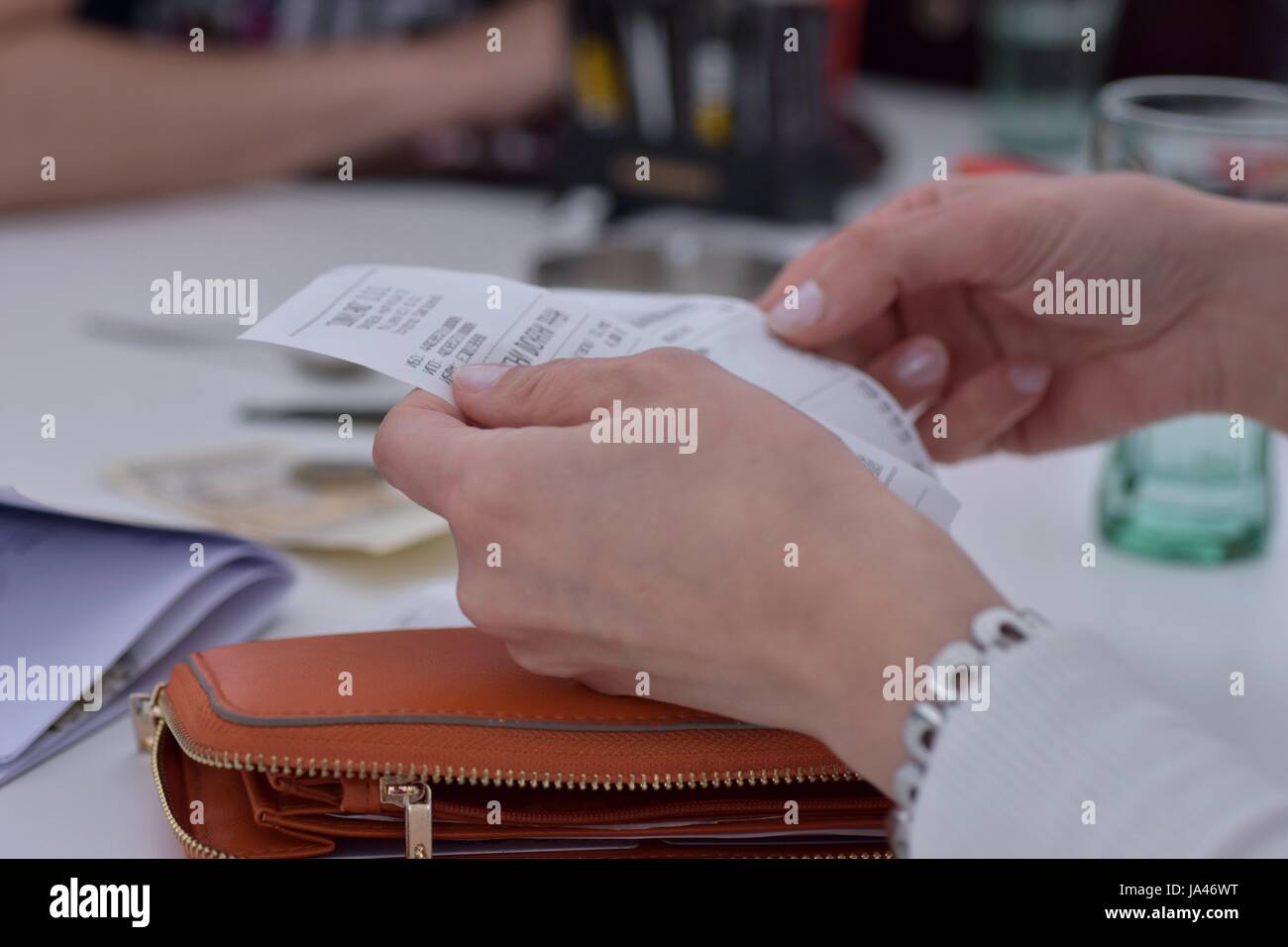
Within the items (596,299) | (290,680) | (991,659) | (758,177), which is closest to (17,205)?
(758,177)

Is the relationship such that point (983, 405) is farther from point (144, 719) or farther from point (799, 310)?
point (144, 719)

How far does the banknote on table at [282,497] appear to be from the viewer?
838mm

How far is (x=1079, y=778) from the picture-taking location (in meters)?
0.47

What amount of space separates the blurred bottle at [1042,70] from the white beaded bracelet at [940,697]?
144 cm

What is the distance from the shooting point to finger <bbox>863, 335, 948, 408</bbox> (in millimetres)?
861

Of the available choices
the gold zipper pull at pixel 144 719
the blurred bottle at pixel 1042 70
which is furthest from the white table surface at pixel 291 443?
the blurred bottle at pixel 1042 70

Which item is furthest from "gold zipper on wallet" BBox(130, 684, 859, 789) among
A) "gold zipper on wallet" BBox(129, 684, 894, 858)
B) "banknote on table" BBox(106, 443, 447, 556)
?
"banknote on table" BBox(106, 443, 447, 556)

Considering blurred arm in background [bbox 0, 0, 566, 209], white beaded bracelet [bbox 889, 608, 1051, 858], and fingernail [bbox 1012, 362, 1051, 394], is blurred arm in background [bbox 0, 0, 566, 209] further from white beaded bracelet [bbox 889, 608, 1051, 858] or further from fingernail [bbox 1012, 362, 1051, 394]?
white beaded bracelet [bbox 889, 608, 1051, 858]

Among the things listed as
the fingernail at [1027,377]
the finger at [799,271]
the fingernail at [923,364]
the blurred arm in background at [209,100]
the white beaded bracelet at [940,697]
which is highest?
the blurred arm in background at [209,100]

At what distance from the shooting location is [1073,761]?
47 centimetres

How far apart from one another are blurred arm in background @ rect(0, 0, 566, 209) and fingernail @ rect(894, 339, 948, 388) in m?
1.08

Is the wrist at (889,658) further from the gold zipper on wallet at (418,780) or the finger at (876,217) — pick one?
the finger at (876,217)
